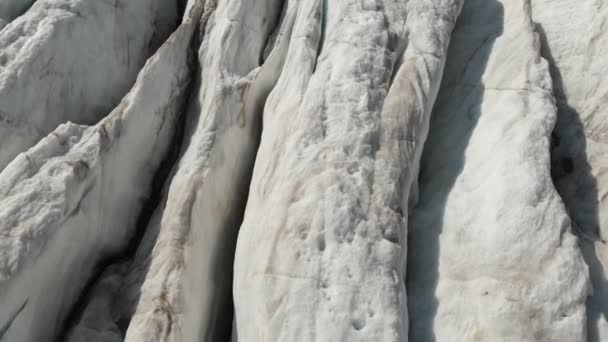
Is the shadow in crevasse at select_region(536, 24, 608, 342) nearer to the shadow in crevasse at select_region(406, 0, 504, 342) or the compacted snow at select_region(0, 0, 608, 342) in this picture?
the compacted snow at select_region(0, 0, 608, 342)

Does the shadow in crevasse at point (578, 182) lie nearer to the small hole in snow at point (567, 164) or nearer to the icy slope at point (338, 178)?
the small hole in snow at point (567, 164)

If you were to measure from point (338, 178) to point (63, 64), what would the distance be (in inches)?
107

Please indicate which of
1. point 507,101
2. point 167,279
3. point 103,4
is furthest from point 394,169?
point 103,4

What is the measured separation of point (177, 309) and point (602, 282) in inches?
122

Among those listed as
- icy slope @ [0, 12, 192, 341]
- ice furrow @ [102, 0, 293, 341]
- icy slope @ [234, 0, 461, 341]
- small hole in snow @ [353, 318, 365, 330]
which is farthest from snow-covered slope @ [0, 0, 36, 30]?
small hole in snow @ [353, 318, 365, 330]

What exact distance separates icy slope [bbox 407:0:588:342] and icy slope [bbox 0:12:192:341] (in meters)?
2.30

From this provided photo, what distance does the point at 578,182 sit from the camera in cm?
547

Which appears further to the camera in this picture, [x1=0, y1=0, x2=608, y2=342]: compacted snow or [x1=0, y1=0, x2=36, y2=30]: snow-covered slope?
[x1=0, y1=0, x2=36, y2=30]: snow-covered slope

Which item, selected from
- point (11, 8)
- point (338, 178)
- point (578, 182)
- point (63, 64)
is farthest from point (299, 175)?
point (11, 8)

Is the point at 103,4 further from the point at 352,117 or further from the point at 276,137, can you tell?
the point at 352,117

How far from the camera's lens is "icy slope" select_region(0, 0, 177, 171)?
16.8 ft

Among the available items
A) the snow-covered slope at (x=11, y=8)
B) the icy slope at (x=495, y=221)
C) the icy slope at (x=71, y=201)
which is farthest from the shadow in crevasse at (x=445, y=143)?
the snow-covered slope at (x=11, y=8)

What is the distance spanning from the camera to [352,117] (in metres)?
4.84

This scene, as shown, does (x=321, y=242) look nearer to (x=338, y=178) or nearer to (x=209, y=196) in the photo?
(x=338, y=178)
